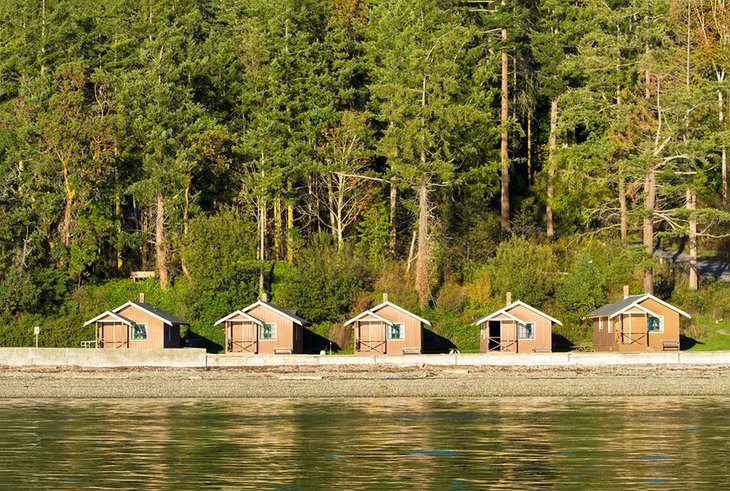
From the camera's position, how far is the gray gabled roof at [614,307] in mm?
71750

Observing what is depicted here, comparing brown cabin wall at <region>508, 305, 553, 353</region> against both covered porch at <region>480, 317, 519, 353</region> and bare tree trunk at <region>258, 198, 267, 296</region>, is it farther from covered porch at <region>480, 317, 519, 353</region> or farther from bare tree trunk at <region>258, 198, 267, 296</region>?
bare tree trunk at <region>258, 198, 267, 296</region>

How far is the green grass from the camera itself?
72.4 meters

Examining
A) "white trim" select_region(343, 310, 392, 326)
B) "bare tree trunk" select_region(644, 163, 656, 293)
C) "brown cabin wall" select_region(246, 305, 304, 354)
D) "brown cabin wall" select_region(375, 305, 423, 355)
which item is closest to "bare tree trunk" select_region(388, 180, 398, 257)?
"brown cabin wall" select_region(375, 305, 423, 355)

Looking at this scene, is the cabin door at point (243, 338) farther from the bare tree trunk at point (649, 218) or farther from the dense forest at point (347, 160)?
the bare tree trunk at point (649, 218)

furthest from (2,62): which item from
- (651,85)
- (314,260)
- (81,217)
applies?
(651,85)

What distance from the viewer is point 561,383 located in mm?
57188

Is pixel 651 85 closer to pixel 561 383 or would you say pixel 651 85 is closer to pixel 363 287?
pixel 363 287

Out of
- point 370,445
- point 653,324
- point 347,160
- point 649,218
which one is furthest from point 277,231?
point 370,445

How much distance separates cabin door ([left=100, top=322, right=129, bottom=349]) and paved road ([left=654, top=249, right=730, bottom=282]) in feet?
120

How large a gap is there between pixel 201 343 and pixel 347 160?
16.0 m

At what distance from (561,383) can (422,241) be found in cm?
2339

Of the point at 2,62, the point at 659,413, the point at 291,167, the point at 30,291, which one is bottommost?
the point at 659,413

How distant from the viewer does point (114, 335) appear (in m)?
73.4

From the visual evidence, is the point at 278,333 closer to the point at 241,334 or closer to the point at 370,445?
the point at 241,334
